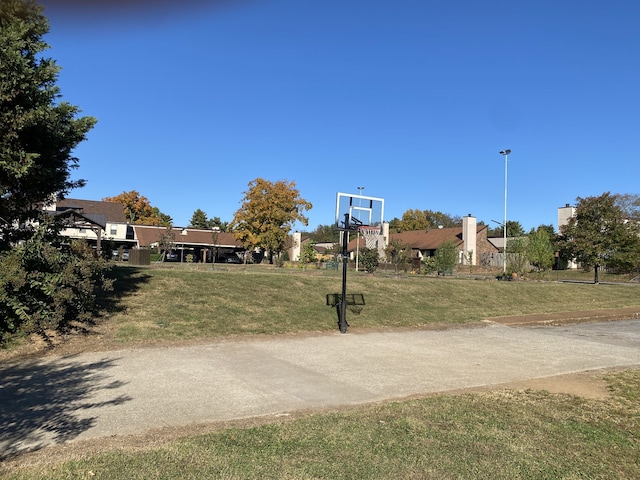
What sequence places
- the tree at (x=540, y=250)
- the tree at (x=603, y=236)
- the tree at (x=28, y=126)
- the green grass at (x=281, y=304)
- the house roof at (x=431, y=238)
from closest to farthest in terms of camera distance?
1. the tree at (x=28, y=126)
2. the green grass at (x=281, y=304)
3. the tree at (x=603, y=236)
4. the tree at (x=540, y=250)
5. the house roof at (x=431, y=238)

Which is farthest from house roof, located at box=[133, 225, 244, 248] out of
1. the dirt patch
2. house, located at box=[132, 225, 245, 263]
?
the dirt patch

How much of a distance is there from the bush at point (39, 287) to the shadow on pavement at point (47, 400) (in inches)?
48.4

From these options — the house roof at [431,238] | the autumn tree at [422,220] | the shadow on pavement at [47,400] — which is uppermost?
the autumn tree at [422,220]

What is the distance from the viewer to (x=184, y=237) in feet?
200

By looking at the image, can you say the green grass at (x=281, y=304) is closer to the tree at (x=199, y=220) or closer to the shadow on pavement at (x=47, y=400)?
the shadow on pavement at (x=47, y=400)

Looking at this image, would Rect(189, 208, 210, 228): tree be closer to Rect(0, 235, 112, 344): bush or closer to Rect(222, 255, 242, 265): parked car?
Rect(222, 255, 242, 265): parked car

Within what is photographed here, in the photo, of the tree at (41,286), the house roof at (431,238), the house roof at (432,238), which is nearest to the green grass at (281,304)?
the tree at (41,286)

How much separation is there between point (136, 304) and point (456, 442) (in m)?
9.49

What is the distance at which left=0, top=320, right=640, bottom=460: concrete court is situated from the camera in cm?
509

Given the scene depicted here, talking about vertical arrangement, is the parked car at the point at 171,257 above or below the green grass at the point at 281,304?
above

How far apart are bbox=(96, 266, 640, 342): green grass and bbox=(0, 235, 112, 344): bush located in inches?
46.4

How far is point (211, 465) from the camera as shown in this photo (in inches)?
151

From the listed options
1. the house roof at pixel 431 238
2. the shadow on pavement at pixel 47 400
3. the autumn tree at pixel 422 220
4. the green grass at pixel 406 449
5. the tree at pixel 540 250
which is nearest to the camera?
the green grass at pixel 406 449

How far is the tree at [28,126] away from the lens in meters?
8.02
